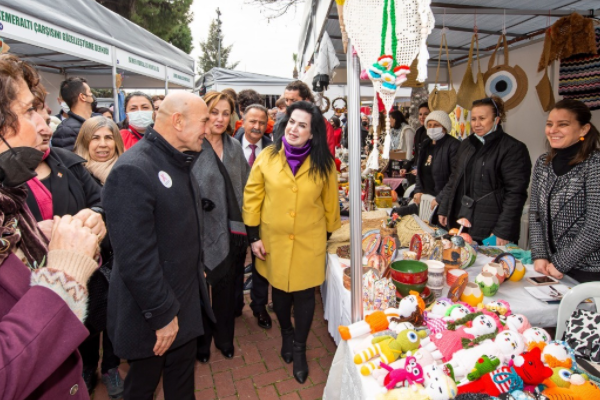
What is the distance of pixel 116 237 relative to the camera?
1455 millimetres

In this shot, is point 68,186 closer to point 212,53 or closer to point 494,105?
point 494,105

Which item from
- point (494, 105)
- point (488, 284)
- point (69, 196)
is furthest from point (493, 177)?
point (69, 196)

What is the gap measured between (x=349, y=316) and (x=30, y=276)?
1507 mm

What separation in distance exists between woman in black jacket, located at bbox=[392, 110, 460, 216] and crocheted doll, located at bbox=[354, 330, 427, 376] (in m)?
2.52

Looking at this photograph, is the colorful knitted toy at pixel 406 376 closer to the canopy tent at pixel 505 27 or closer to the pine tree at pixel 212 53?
the canopy tent at pixel 505 27

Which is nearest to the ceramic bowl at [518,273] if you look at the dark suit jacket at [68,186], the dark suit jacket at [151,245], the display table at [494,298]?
the display table at [494,298]

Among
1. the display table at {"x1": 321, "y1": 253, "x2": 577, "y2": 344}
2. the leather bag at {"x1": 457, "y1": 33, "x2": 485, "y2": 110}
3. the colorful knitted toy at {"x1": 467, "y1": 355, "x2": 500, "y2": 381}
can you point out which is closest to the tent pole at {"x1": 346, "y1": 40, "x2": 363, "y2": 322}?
the display table at {"x1": 321, "y1": 253, "x2": 577, "y2": 344}

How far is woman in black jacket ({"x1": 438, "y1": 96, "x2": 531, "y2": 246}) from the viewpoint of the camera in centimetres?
266

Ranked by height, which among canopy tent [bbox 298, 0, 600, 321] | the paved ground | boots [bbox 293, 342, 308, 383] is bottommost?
the paved ground

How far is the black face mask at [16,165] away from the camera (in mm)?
857

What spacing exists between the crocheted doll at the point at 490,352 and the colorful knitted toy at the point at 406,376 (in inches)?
5.8

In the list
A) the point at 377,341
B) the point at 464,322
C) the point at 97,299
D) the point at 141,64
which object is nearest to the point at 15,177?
the point at 97,299

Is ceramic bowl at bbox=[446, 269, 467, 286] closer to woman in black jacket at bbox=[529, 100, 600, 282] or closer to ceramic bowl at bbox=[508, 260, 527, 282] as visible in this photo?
ceramic bowl at bbox=[508, 260, 527, 282]

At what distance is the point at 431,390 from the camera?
1.12 meters
